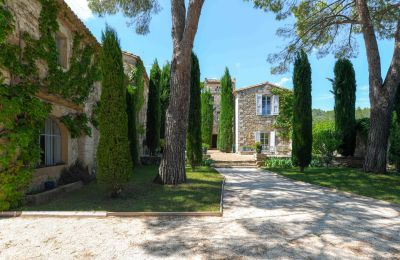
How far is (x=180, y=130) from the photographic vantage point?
834 cm

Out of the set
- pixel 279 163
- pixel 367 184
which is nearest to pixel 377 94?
pixel 367 184

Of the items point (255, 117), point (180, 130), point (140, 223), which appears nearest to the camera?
point (140, 223)

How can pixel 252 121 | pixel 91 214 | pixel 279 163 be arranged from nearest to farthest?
pixel 91 214 < pixel 279 163 < pixel 252 121

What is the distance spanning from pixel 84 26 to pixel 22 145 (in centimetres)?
512

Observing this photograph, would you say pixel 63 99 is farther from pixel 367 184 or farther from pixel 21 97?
pixel 367 184

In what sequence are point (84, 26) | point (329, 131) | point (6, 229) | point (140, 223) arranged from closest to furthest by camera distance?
point (6, 229)
point (140, 223)
point (84, 26)
point (329, 131)

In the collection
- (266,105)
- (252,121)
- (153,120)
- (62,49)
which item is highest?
(62,49)

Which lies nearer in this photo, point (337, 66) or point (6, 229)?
point (6, 229)

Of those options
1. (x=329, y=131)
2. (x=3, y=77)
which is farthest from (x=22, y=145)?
(x=329, y=131)

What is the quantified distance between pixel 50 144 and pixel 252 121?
55.6 ft

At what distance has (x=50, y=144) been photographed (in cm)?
822

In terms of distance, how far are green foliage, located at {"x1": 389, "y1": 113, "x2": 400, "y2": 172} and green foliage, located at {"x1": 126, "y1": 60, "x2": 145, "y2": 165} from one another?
11724 millimetres

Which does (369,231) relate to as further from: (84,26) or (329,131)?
(329,131)

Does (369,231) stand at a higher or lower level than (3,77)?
lower
